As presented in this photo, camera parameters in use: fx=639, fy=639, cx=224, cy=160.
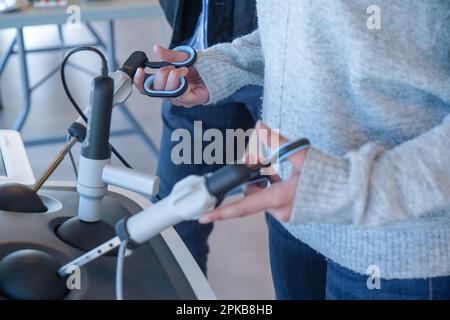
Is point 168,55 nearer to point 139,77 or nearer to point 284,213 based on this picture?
point 139,77

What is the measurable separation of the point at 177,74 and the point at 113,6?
1.45 m

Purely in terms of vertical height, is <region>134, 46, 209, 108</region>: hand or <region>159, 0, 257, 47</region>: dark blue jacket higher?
<region>159, 0, 257, 47</region>: dark blue jacket

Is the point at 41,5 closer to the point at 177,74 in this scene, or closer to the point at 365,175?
the point at 177,74

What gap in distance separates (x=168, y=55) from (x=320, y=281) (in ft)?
1.27

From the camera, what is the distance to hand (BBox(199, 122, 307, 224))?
0.60 meters

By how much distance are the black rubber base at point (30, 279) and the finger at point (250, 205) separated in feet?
0.57

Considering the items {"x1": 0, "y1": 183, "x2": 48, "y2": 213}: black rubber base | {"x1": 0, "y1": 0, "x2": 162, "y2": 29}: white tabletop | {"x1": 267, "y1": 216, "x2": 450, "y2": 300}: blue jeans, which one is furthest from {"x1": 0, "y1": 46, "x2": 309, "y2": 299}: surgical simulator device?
{"x1": 0, "y1": 0, "x2": 162, "y2": 29}: white tabletop

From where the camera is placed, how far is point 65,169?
100 inches

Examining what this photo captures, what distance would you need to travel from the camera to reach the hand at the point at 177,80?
2.71ft

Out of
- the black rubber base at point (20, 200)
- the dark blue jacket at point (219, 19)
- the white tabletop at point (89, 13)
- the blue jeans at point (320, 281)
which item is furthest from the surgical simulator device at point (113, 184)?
the white tabletop at point (89, 13)

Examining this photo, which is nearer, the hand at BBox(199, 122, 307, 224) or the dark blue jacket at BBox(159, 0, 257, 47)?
the hand at BBox(199, 122, 307, 224)

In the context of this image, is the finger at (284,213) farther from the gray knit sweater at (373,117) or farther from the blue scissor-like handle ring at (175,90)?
the blue scissor-like handle ring at (175,90)

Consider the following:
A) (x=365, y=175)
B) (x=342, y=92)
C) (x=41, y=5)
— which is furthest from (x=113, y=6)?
(x=365, y=175)

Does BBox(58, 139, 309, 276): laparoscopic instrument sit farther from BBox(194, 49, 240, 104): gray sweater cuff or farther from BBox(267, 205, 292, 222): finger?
BBox(194, 49, 240, 104): gray sweater cuff
